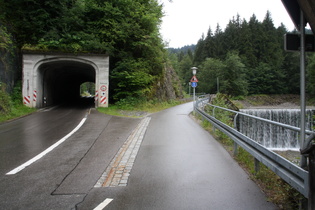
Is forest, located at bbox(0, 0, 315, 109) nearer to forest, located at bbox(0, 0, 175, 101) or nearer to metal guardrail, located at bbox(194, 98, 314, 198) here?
forest, located at bbox(0, 0, 175, 101)

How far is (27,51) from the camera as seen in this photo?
18.0 m

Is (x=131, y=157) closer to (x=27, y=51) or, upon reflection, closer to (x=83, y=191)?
(x=83, y=191)

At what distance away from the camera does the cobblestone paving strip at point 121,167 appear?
14.1 ft

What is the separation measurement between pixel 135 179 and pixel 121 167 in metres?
0.80

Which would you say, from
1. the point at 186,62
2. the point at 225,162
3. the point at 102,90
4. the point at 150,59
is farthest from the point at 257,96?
the point at 225,162

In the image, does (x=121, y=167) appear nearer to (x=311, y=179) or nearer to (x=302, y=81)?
(x=311, y=179)

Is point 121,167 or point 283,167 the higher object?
point 283,167

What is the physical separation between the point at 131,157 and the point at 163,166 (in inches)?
43.4

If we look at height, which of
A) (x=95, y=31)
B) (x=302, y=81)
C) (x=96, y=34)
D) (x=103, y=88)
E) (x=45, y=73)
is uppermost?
(x=95, y=31)

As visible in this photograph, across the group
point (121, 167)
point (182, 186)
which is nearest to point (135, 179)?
point (121, 167)

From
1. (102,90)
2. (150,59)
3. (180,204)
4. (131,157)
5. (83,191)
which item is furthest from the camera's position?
(150,59)

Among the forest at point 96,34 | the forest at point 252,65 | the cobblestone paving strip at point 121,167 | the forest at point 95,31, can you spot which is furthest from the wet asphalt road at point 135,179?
the forest at point 252,65

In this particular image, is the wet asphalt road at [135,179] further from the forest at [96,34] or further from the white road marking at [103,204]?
the forest at [96,34]

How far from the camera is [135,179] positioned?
4.46 m
